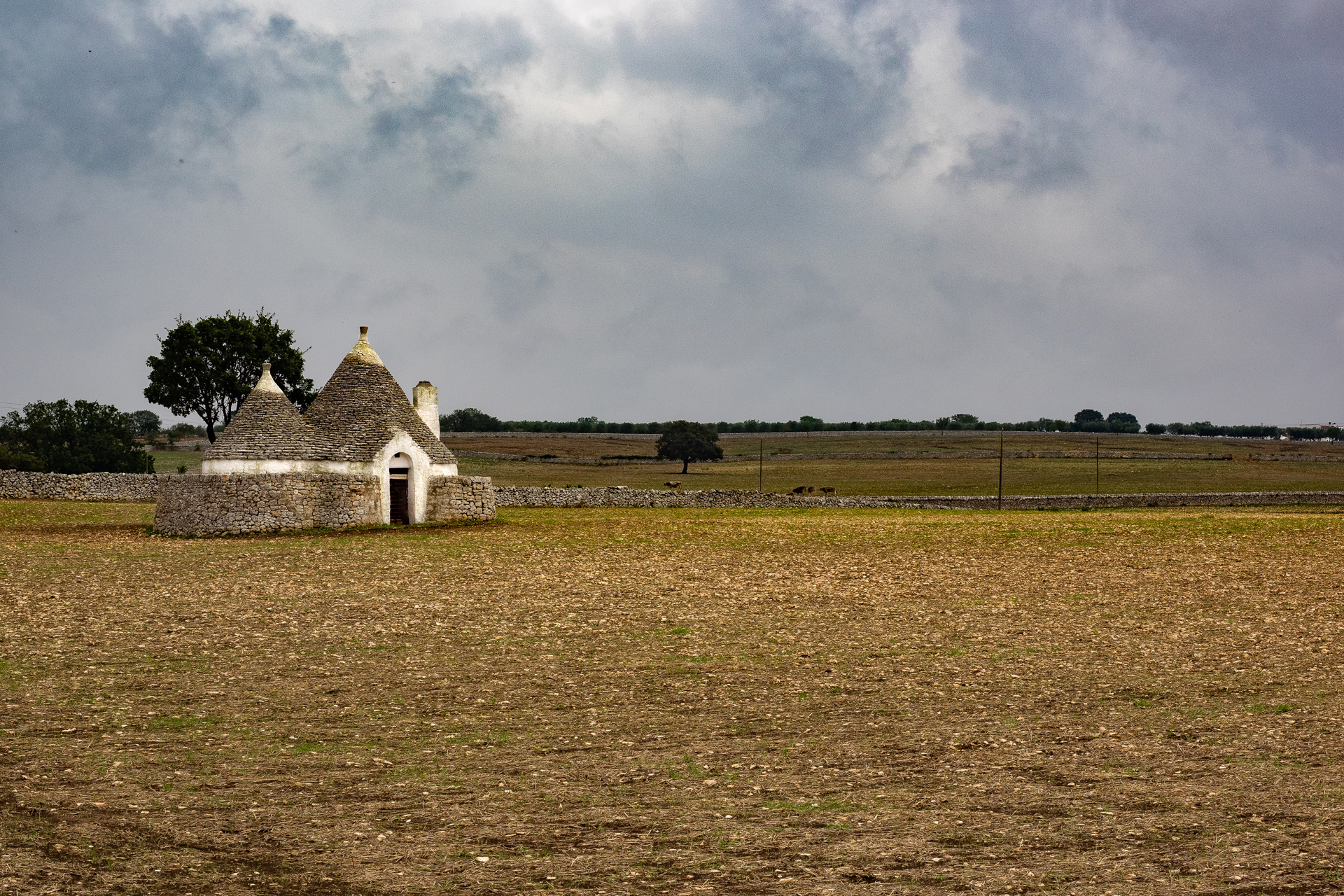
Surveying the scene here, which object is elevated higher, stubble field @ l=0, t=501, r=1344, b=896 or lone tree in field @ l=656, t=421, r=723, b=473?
lone tree in field @ l=656, t=421, r=723, b=473

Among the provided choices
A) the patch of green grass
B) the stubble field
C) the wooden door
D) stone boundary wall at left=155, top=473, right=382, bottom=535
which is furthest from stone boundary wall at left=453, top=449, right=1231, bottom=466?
the patch of green grass

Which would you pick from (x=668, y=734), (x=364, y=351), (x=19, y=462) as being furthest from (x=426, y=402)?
(x=19, y=462)

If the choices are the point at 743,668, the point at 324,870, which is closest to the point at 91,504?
the point at 743,668

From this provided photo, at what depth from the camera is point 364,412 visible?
3497 cm

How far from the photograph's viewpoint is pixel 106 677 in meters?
12.2

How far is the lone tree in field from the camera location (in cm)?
10094

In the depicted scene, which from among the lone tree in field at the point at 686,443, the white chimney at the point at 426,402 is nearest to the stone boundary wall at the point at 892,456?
the lone tree in field at the point at 686,443

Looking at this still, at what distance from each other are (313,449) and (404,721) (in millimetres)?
24119

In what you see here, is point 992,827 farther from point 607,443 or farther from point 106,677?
point 607,443

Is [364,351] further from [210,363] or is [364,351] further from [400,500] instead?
[210,363]

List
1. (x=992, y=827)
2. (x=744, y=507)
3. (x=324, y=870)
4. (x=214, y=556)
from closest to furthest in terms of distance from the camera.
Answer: (x=324, y=870) < (x=992, y=827) < (x=214, y=556) < (x=744, y=507)

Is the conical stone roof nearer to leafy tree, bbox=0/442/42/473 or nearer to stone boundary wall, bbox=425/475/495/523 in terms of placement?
stone boundary wall, bbox=425/475/495/523

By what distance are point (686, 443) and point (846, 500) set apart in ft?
147

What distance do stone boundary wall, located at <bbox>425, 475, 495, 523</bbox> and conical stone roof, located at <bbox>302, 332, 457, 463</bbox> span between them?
0.77 metres
